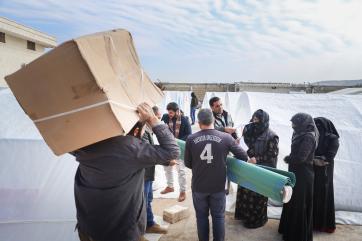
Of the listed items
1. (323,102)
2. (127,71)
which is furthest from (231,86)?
(127,71)

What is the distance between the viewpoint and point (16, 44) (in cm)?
2345

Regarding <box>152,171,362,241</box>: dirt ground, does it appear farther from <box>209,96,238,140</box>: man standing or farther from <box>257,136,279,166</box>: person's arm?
<box>209,96,238,140</box>: man standing

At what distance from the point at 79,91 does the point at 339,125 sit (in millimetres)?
5451

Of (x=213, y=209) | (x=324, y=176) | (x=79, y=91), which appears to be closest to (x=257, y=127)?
(x=324, y=176)

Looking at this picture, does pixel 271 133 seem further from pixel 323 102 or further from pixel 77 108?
pixel 77 108

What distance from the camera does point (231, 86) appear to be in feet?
101

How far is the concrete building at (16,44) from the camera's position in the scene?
2173 cm

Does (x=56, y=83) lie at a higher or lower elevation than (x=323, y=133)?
higher

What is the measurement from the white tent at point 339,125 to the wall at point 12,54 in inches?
756

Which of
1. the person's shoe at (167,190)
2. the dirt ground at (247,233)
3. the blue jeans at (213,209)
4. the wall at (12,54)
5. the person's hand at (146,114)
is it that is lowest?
the dirt ground at (247,233)

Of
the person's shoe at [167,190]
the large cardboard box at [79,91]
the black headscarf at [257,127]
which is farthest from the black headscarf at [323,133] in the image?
the large cardboard box at [79,91]

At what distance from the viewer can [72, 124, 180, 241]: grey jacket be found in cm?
199

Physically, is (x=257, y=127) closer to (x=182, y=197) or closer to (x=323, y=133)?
(x=323, y=133)

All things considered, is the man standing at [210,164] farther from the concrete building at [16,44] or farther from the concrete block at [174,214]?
the concrete building at [16,44]
